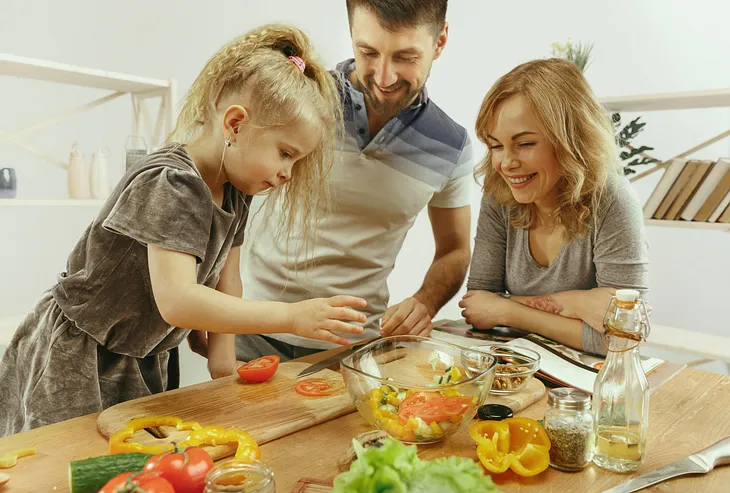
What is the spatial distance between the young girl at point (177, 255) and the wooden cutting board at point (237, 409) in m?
0.11

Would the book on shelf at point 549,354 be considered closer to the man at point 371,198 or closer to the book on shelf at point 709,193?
the man at point 371,198

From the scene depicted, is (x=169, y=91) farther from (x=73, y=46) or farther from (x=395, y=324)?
(x=395, y=324)

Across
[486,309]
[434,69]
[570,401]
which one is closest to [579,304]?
[486,309]

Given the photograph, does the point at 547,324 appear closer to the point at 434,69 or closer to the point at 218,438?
the point at 218,438

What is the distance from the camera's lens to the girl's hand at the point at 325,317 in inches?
43.3

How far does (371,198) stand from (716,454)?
3.96ft

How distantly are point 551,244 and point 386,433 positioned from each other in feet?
3.38

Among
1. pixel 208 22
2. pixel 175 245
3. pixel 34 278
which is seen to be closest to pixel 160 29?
pixel 208 22

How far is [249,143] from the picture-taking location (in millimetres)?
1256

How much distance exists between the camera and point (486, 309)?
5.64 ft

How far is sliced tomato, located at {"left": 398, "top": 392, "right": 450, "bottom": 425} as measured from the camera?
93cm

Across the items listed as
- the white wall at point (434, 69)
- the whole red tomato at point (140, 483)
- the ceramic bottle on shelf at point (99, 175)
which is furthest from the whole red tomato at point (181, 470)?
the white wall at point (434, 69)

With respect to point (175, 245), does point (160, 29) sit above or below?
above

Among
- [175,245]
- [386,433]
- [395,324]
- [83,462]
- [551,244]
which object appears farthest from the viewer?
[551,244]
